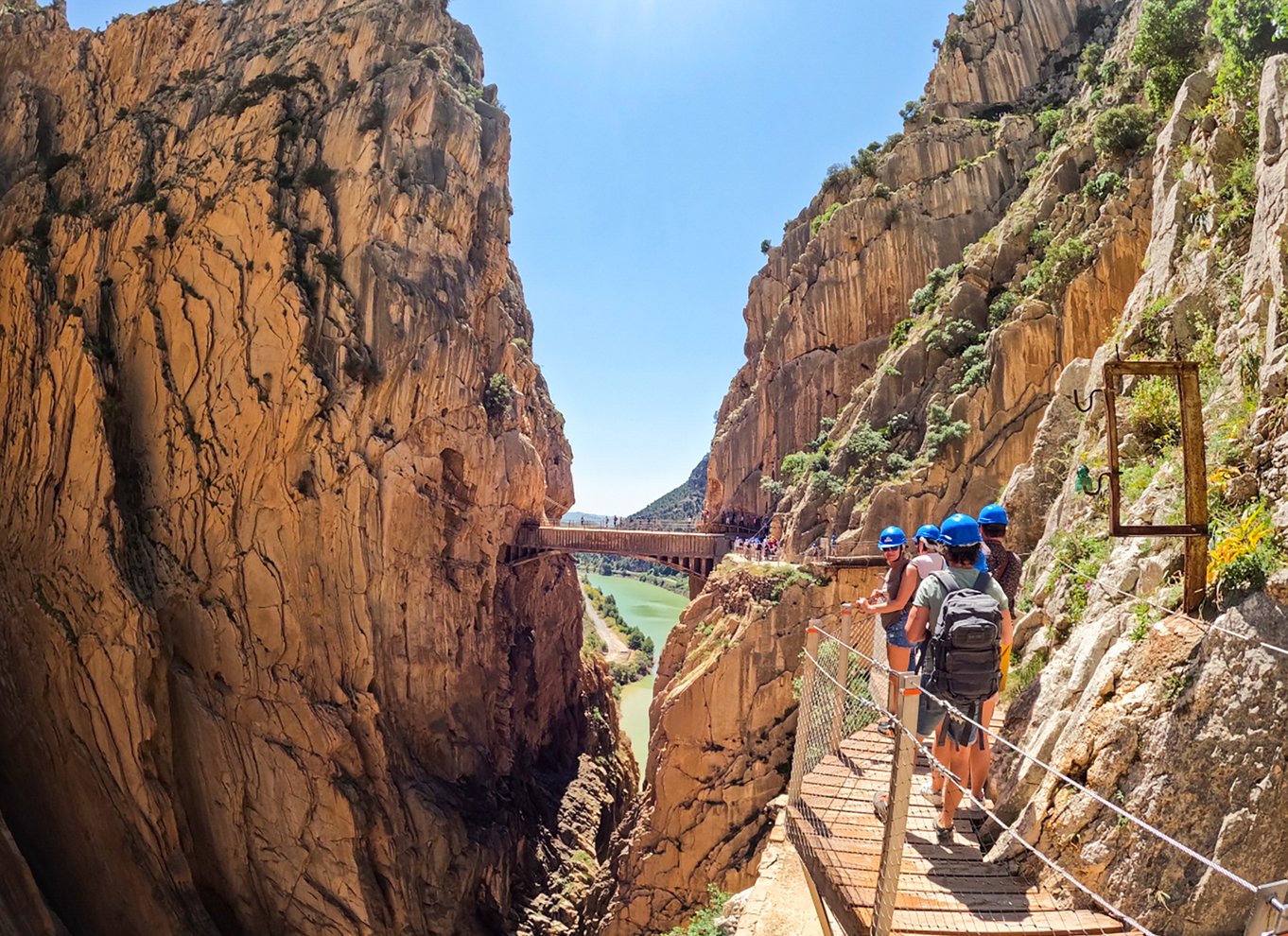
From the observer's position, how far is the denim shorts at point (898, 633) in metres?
7.09

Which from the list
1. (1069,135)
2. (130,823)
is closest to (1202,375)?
(1069,135)

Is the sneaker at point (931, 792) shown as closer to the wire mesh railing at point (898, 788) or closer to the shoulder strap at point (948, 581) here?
the wire mesh railing at point (898, 788)

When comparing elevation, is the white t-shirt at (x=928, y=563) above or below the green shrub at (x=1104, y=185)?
below

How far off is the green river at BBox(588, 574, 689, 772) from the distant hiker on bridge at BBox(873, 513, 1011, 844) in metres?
24.3

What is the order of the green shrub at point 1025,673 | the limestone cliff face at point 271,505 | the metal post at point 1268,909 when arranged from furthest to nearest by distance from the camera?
the limestone cliff face at point 271,505, the green shrub at point 1025,673, the metal post at point 1268,909

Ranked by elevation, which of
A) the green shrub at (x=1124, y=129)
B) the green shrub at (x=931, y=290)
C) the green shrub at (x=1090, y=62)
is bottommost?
the green shrub at (x=931, y=290)

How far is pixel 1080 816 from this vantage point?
506 centimetres

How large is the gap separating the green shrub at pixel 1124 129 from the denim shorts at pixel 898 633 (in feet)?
64.6

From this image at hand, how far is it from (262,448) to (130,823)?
1114cm

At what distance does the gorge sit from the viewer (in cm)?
Answer: 2084

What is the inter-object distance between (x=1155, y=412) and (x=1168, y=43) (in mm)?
15926

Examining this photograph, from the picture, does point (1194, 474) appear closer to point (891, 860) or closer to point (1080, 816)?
point (1080, 816)

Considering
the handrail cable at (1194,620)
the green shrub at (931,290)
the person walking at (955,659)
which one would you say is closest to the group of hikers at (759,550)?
the green shrub at (931,290)

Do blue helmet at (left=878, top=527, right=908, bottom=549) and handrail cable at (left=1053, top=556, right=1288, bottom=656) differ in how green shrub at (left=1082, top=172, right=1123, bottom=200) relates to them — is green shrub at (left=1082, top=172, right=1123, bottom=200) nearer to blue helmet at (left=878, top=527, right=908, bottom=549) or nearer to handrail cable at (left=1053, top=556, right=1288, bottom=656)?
blue helmet at (left=878, top=527, right=908, bottom=549)
